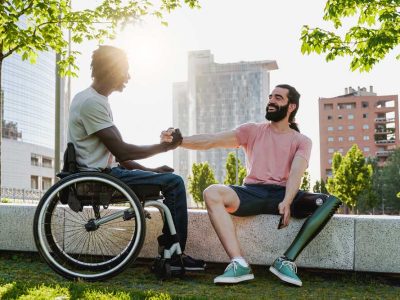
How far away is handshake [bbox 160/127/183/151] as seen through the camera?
4090mm

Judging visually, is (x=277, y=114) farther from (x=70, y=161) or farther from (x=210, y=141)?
(x=70, y=161)

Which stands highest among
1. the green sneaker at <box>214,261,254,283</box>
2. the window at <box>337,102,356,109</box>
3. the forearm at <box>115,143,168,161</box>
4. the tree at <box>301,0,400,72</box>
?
the window at <box>337,102,356,109</box>

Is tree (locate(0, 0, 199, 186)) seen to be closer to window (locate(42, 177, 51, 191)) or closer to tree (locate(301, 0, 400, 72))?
tree (locate(301, 0, 400, 72))

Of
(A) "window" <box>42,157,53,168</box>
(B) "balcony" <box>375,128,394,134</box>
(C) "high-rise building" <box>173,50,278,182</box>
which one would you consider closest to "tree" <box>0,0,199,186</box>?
(A) "window" <box>42,157,53,168</box>

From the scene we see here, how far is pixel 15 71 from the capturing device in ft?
302

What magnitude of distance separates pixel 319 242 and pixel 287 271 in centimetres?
61

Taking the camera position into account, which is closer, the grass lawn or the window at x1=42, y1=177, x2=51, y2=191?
the grass lawn

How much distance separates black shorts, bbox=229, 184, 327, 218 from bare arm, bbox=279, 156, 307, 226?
15 centimetres

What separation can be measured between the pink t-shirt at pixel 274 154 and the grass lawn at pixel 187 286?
0.85 meters

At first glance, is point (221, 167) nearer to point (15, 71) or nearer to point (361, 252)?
point (15, 71)

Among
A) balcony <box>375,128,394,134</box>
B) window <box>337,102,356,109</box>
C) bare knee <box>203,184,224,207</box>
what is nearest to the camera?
bare knee <box>203,184,224,207</box>

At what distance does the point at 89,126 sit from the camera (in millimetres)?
3754

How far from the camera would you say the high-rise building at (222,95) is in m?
132

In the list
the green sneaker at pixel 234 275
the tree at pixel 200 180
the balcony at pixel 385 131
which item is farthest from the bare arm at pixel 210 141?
the balcony at pixel 385 131
